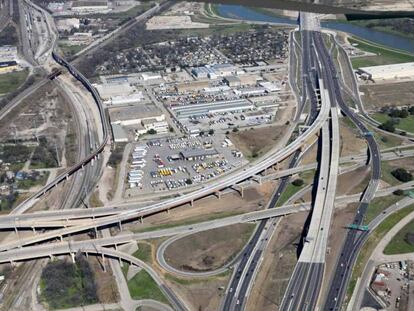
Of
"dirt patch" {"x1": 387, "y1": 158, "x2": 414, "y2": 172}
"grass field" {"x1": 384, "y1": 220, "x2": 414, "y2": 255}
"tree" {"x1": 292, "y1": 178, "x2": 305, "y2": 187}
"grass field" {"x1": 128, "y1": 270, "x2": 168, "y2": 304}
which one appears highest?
"dirt patch" {"x1": 387, "y1": 158, "x2": 414, "y2": 172}

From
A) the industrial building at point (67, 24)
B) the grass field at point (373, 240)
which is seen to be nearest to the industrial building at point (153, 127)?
the grass field at point (373, 240)

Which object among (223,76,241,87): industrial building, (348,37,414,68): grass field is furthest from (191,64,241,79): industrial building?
(348,37,414,68): grass field

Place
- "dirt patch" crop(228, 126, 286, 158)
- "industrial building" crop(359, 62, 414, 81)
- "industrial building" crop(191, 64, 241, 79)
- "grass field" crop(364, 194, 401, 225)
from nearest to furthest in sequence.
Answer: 1. "grass field" crop(364, 194, 401, 225)
2. "dirt patch" crop(228, 126, 286, 158)
3. "industrial building" crop(359, 62, 414, 81)
4. "industrial building" crop(191, 64, 241, 79)

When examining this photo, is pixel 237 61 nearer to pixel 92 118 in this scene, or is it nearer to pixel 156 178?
pixel 92 118

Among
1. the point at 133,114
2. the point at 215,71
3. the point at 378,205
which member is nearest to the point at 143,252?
the point at 378,205

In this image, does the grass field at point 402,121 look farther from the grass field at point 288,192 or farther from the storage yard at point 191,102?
the grass field at point 288,192

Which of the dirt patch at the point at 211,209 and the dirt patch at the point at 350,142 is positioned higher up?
the dirt patch at the point at 350,142

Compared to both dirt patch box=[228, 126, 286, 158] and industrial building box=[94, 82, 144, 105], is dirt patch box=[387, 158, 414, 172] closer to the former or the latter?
dirt patch box=[228, 126, 286, 158]
